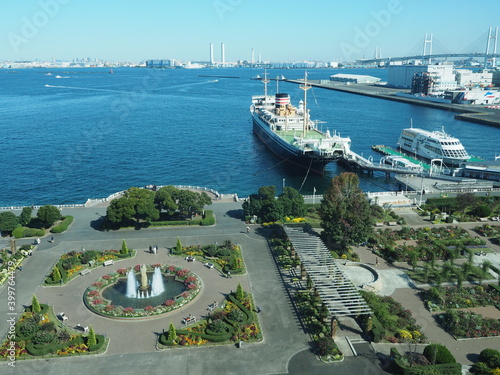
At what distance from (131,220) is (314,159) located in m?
41.6

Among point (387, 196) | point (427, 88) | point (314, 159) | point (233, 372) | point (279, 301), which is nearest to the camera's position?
point (233, 372)

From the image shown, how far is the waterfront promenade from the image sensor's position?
1115 inches

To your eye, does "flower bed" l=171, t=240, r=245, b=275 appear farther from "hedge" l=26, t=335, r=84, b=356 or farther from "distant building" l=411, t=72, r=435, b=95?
"distant building" l=411, t=72, r=435, b=95

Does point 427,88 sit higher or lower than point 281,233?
higher

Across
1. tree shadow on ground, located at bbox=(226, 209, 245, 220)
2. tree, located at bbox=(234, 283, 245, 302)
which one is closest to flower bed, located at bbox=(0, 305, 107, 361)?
tree, located at bbox=(234, 283, 245, 302)

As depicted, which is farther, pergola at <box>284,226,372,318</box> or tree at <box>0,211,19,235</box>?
tree at <box>0,211,19,235</box>

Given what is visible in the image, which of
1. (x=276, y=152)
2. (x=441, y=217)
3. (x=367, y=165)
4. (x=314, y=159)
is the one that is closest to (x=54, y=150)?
(x=276, y=152)

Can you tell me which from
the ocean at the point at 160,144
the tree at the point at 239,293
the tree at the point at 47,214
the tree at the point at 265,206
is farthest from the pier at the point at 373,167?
the tree at the point at 47,214

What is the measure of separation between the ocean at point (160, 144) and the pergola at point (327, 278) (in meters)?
28.1

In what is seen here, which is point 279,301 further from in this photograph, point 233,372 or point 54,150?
point 54,150

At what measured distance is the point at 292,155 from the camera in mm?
86625

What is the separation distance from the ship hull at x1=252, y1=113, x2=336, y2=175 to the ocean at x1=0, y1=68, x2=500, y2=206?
159cm

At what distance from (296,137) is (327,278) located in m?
59.9

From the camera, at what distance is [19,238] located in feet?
162
